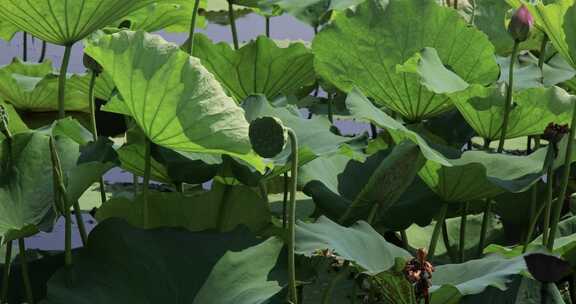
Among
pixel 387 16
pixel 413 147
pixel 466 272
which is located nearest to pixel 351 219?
pixel 413 147

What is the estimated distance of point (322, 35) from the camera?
67.4 inches

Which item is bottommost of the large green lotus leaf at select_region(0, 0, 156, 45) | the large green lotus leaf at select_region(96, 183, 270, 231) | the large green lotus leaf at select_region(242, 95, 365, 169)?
the large green lotus leaf at select_region(96, 183, 270, 231)

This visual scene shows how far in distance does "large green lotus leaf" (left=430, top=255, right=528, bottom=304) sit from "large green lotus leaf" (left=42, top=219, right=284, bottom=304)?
0.18 meters

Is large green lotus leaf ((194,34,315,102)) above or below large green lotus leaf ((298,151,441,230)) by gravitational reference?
above

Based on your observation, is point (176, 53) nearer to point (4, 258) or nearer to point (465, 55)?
point (4, 258)

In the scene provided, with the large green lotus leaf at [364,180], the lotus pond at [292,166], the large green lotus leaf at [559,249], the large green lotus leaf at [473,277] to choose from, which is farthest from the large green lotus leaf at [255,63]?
the large green lotus leaf at [473,277]

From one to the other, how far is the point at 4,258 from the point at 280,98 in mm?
504

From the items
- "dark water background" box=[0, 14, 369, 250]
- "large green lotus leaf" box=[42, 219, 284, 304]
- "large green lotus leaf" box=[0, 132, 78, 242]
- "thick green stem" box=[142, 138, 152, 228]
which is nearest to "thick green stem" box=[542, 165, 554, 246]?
"large green lotus leaf" box=[42, 219, 284, 304]

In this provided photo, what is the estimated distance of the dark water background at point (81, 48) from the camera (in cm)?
198

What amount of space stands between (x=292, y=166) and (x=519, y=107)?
0.53m

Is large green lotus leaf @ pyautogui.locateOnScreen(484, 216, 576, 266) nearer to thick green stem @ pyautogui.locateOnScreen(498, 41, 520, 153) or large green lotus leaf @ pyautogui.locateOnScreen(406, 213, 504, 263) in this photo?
thick green stem @ pyautogui.locateOnScreen(498, 41, 520, 153)

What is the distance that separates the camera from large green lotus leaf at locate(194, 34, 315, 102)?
1786 millimetres

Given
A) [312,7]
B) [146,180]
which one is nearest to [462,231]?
[146,180]

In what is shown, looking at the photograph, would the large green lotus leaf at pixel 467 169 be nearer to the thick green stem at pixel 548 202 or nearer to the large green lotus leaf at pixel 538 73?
the thick green stem at pixel 548 202
